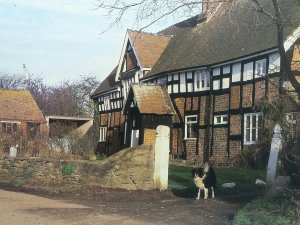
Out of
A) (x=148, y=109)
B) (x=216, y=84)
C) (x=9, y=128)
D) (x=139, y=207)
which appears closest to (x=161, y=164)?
(x=139, y=207)

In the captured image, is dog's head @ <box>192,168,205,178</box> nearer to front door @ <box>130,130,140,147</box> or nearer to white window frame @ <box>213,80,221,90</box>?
white window frame @ <box>213,80,221,90</box>

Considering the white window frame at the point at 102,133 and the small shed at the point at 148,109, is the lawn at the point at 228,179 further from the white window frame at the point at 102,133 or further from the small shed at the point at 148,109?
the white window frame at the point at 102,133

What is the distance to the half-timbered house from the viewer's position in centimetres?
2350

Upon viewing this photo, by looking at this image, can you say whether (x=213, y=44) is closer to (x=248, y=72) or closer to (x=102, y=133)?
(x=248, y=72)

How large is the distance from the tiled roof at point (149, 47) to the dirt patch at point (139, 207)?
17.6 m

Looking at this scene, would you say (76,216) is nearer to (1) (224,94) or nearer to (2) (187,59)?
(1) (224,94)

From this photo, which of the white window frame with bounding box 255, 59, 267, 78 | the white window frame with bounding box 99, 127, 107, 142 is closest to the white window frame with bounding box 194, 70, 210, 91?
the white window frame with bounding box 255, 59, 267, 78

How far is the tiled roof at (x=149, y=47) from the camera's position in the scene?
109 ft

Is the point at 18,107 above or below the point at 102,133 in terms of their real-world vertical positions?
above

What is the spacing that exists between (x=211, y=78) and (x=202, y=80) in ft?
3.61

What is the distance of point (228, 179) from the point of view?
18812mm

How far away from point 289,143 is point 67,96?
57956 millimetres

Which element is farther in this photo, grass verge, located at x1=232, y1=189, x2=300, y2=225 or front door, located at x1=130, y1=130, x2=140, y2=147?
front door, located at x1=130, y1=130, x2=140, y2=147

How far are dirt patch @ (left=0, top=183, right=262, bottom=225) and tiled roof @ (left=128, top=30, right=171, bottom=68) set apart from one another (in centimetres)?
1755
